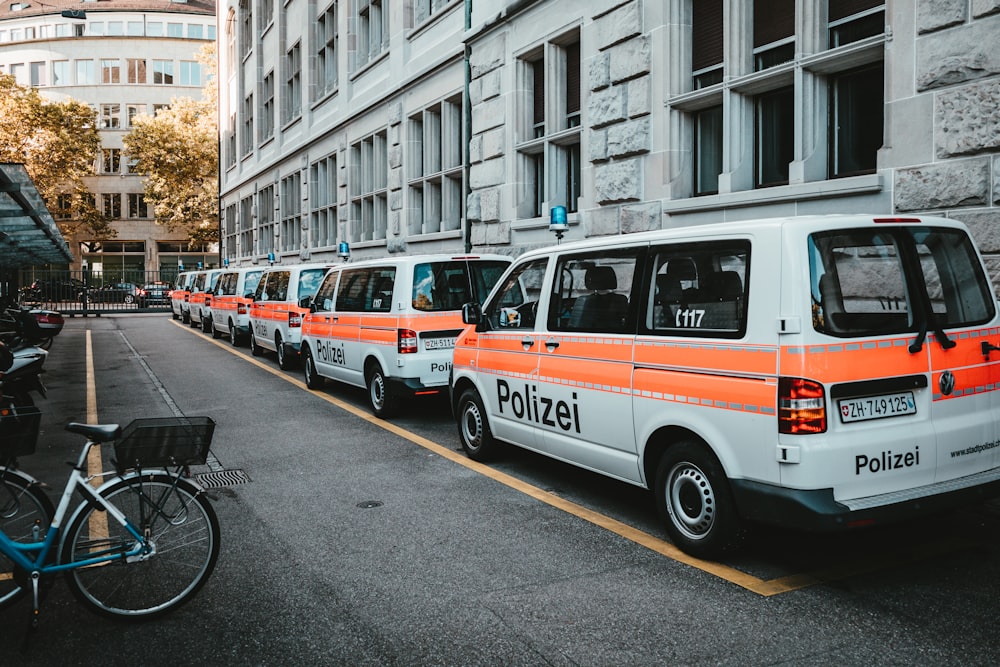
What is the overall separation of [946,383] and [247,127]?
4023cm

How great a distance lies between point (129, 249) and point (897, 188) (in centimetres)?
7141

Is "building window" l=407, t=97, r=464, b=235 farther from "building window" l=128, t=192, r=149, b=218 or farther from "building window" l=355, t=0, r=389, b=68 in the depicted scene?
"building window" l=128, t=192, r=149, b=218

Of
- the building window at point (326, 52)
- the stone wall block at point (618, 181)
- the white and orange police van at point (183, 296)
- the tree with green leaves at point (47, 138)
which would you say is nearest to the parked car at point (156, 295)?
the tree with green leaves at point (47, 138)

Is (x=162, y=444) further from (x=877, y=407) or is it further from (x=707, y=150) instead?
(x=707, y=150)

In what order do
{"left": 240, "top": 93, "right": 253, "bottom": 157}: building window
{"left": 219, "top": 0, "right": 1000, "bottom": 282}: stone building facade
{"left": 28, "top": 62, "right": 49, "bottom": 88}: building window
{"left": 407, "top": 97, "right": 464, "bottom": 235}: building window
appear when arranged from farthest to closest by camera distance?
1. {"left": 28, "top": 62, "right": 49, "bottom": 88}: building window
2. {"left": 240, "top": 93, "right": 253, "bottom": 157}: building window
3. {"left": 407, "top": 97, "right": 464, "bottom": 235}: building window
4. {"left": 219, "top": 0, "right": 1000, "bottom": 282}: stone building facade

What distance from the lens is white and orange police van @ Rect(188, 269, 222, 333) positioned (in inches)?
1030

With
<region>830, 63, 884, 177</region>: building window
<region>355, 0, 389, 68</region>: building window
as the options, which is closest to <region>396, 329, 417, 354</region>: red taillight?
<region>830, 63, 884, 177</region>: building window

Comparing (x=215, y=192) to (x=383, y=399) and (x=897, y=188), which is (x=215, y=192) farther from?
(x=897, y=188)

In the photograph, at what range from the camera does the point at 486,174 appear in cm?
1661

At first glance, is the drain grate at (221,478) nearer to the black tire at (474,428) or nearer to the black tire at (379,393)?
the black tire at (474,428)

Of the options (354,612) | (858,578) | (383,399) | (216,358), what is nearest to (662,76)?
(383,399)

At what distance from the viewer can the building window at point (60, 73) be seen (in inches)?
2805

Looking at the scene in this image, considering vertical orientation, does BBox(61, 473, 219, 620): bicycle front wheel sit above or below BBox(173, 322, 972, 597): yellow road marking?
above

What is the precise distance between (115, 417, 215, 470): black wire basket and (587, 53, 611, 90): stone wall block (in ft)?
31.9
